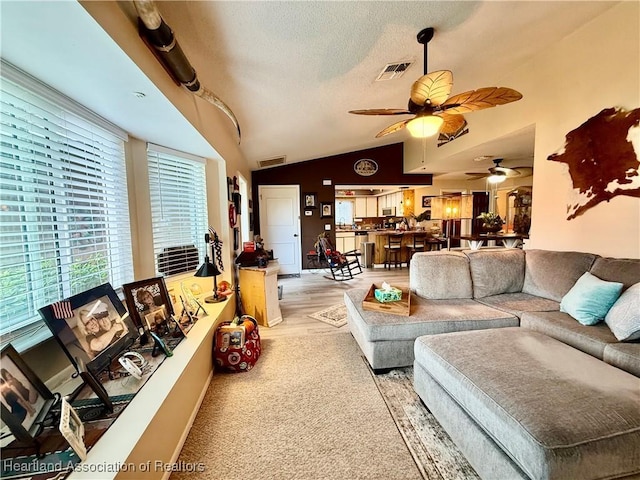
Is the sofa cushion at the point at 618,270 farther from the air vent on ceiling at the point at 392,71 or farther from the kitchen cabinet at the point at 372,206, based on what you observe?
the kitchen cabinet at the point at 372,206

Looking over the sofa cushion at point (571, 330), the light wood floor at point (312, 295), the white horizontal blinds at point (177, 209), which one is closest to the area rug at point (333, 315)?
the light wood floor at point (312, 295)

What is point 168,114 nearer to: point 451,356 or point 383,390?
point 451,356

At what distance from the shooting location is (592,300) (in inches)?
73.1

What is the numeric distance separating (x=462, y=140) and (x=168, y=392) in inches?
195

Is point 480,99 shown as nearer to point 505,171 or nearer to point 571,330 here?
point 571,330

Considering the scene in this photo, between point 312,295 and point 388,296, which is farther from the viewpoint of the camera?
point 312,295

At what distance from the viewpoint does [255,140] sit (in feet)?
12.3

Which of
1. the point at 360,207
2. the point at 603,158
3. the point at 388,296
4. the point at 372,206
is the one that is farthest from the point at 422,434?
the point at 372,206

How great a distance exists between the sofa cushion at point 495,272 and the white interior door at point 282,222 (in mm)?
3958

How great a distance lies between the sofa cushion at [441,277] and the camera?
257 centimetres

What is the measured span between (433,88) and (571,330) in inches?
79.9

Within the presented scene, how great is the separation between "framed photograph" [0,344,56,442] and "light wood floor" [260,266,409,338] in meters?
1.94

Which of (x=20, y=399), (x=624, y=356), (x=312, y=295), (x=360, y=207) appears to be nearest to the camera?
(x=20, y=399)

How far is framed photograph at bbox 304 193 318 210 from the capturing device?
6.05m
